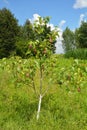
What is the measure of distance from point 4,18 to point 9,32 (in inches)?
125

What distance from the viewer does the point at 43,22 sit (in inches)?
348

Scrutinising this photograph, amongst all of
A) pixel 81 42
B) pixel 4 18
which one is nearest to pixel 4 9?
pixel 4 18

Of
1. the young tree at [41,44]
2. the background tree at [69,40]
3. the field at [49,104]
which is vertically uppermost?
the background tree at [69,40]

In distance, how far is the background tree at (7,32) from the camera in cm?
4127

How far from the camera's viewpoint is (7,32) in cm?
4281

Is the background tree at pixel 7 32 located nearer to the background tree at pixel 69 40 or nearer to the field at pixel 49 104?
the field at pixel 49 104

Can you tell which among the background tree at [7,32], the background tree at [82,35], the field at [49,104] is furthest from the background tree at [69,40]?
the field at [49,104]

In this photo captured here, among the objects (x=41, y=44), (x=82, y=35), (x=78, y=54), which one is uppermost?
(x=82, y=35)

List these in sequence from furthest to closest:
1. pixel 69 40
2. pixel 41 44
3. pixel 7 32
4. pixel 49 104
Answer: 1. pixel 69 40
2. pixel 7 32
3. pixel 49 104
4. pixel 41 44

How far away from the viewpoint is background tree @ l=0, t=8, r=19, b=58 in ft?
135

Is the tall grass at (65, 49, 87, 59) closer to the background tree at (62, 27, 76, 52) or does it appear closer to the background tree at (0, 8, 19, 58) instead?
the background tree at (0, 8, 19, 58)

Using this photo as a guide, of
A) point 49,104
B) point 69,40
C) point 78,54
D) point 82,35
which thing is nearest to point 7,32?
point 82,35

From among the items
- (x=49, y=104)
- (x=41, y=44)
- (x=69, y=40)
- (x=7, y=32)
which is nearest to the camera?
(x=41, y=44)

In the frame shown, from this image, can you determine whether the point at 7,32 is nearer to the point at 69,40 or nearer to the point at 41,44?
the point at 41,44
